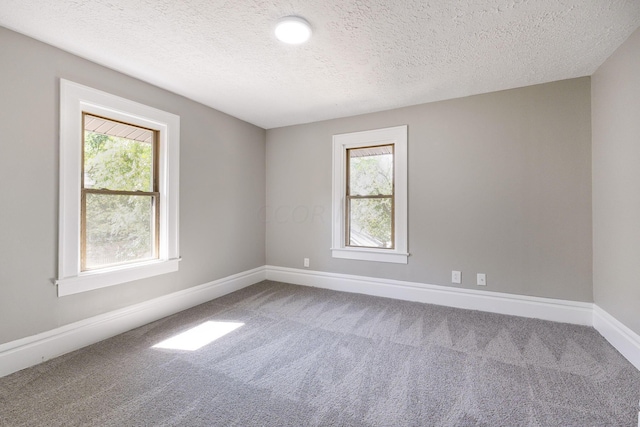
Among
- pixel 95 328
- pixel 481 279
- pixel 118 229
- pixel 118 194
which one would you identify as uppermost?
pixel 118 194

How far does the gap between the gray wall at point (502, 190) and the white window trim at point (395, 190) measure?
0.30 feet

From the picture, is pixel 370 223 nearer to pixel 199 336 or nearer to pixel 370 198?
pixel 370 198

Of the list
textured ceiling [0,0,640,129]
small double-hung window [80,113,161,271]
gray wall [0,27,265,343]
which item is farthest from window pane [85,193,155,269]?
textured ceiling [0,0,640,129]

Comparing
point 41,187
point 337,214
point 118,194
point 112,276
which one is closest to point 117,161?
point 118,194

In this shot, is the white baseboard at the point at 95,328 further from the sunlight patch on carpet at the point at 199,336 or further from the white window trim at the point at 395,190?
the white window trim at the point at 395,190

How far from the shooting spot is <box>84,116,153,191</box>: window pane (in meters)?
2.46

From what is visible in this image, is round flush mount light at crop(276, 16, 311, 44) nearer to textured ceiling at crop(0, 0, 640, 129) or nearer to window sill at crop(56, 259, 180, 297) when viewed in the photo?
textured ceiling at crop(0, 0, 640, 129)

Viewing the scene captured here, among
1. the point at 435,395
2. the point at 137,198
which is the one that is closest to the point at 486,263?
the point at 435,395

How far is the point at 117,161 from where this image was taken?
2652mm

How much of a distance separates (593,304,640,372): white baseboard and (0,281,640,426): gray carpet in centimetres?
6

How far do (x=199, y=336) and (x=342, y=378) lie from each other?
54.4 inches

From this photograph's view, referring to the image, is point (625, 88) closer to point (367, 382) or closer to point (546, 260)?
point (546, 260)

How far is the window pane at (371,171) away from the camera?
3.69m

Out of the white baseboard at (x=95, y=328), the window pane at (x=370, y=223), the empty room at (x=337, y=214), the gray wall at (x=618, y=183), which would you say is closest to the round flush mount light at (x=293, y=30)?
the empty room at (x=337, y=214)
